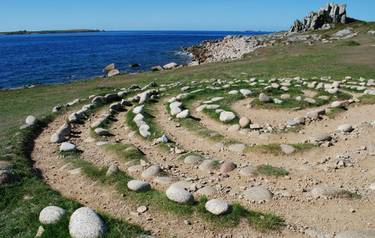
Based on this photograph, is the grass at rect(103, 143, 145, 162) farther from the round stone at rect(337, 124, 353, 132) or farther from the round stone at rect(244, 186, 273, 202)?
the round stone at rect(337, 124, 353, 132)

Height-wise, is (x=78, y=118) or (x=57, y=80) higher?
(x=78, y=118)

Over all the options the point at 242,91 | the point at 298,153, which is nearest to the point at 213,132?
the point at 298,153

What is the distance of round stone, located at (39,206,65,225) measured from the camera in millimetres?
8289

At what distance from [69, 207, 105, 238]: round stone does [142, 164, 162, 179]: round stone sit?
9.27ft

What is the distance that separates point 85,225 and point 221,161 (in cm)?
498

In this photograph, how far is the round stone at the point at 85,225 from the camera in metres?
7.73

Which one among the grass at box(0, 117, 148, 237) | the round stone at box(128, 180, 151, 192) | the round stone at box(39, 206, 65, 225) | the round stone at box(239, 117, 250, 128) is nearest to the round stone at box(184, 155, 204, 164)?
the round stone at box(128, 180, 151, 192)

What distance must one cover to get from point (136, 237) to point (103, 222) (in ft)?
2.62

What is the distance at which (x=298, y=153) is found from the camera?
12.5 metres

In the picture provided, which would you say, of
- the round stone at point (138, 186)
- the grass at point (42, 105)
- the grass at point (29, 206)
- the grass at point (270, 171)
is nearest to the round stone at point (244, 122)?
the grass at point (42, 105)

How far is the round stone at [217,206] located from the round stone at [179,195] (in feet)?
1.46

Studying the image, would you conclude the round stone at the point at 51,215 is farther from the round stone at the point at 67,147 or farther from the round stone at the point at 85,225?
the round stone at the point at 67,147

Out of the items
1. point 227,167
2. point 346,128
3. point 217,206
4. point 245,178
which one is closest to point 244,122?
point 346,128

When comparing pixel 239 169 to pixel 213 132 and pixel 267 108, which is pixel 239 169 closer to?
pixel 213 132
